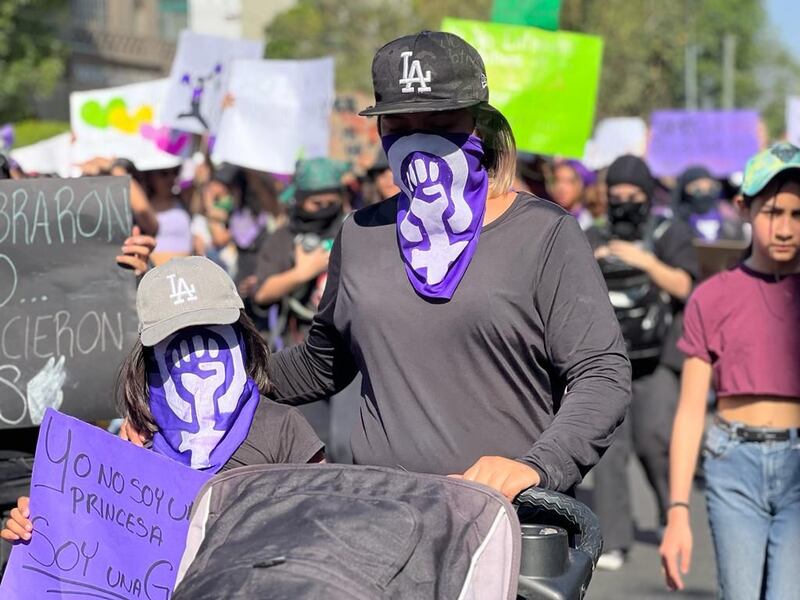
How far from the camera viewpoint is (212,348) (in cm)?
329

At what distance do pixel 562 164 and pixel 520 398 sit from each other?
5.58 metres

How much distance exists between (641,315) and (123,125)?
201 inches

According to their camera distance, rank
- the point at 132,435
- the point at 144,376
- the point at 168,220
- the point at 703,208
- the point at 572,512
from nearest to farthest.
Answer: the point at 572,512 → the point at 144,376 → the point at 132,435 → the point at 168,220 → the point at 703,208

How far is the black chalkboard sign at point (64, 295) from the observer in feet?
14.3

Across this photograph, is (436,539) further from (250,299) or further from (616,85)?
(616,85)

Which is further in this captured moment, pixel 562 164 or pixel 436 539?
pixel 562 164

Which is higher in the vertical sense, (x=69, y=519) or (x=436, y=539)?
A: (x=436, y=539)

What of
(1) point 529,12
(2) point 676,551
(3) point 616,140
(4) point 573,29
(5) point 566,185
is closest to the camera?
(2) point 676,551

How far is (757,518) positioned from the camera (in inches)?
172

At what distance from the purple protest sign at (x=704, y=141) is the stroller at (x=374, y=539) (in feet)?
46.6

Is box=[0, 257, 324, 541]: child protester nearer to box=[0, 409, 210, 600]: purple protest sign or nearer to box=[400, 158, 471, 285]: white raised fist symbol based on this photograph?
box=[0, 409, 210, 600]: purple protest sign

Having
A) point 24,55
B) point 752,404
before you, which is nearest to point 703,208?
point 752,404

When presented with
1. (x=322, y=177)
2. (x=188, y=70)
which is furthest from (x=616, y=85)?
(x=322, y=177)

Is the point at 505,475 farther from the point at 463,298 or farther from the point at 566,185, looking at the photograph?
the point at 566,185
